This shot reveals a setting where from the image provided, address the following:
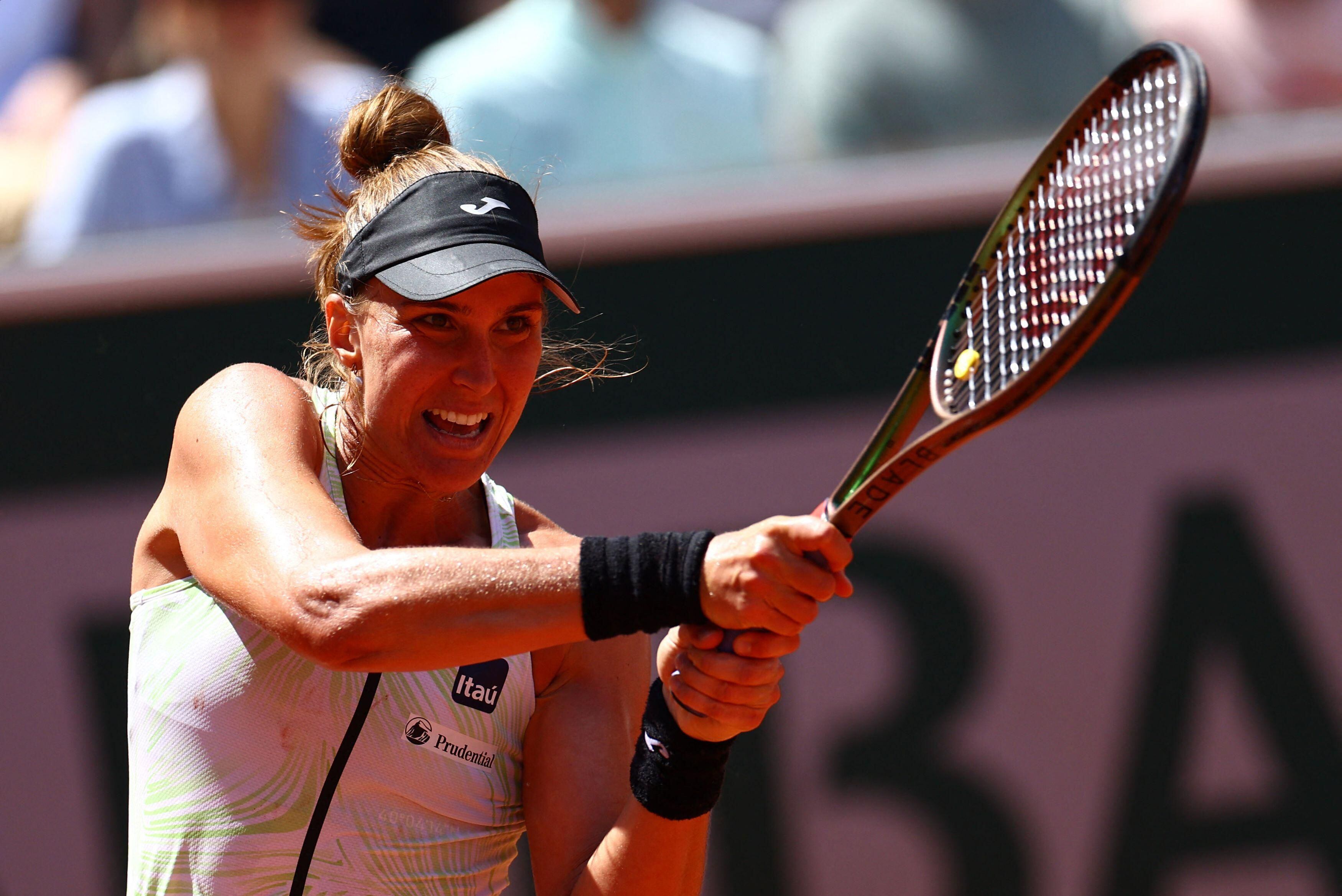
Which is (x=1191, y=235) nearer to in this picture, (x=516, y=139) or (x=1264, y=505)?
(x=1264, y=505)

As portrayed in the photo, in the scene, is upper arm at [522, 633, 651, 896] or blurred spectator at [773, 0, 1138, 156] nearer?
upper arm at [522, 633, 651, 896]

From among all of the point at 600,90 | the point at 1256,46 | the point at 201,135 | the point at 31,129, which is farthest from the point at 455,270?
the point at 1256,46

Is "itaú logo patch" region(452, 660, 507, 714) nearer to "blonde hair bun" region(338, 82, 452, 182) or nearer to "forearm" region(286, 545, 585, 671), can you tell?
"forearm" region(286, 545, 585, 671)

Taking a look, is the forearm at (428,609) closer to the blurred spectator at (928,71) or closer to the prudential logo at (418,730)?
the prudential logo at (418,730)

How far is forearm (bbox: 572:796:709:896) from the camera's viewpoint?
1.87 meters

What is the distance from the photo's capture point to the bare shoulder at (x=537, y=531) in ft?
6.72

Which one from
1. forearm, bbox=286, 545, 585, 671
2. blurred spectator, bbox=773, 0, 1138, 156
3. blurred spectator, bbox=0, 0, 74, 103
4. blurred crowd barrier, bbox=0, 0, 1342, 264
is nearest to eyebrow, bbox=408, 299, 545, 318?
forearm, bbox=286, 545, 585, 671

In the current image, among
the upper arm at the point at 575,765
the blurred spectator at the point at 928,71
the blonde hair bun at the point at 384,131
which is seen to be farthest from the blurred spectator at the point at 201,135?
the upper arm at the point at 575,765

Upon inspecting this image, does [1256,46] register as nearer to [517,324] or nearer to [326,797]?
[517,324]

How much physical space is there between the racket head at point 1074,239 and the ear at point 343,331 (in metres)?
0.70

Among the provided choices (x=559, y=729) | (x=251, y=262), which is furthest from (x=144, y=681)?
(x=251, y=262)

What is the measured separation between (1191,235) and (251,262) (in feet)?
6.68

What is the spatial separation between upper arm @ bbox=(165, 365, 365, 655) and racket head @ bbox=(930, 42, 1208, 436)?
2.24 feet

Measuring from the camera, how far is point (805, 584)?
1.61 meters
